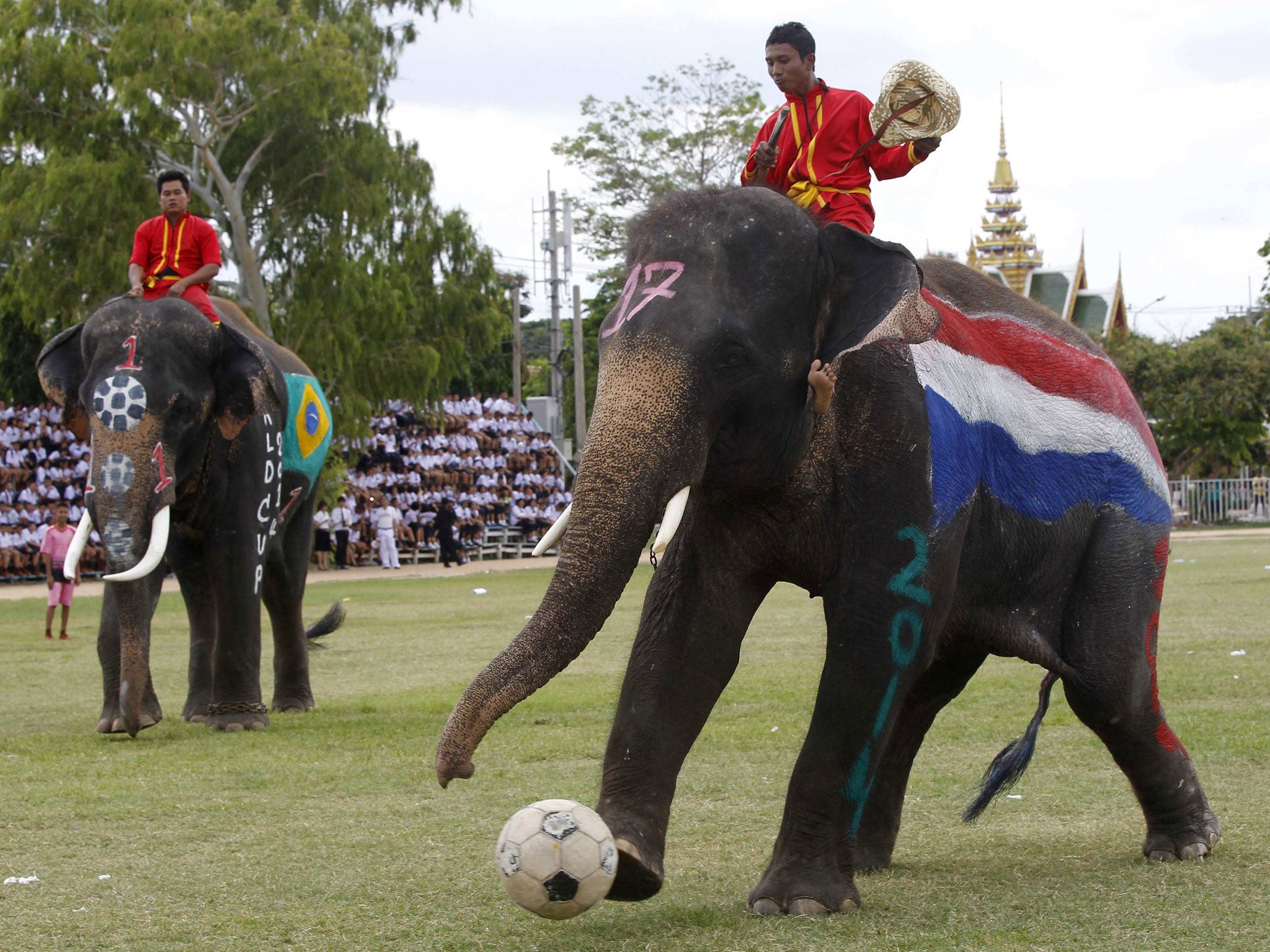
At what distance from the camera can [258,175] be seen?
31672 mm

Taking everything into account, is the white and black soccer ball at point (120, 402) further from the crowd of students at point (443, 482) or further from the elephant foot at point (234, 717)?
the crowd of students at point (443, 482)

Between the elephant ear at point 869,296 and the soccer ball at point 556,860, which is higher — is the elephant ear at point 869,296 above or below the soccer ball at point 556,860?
above

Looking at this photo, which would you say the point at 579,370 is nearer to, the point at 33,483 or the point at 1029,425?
the point at 33,483

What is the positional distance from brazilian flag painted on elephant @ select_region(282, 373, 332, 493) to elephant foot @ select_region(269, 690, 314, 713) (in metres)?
1.47

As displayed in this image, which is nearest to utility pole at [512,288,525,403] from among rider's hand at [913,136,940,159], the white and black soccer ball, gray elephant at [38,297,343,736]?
gray elephant at [38,297,343,736]

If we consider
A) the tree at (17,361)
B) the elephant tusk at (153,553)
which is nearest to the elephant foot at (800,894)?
the elephant tusk at (153,553)

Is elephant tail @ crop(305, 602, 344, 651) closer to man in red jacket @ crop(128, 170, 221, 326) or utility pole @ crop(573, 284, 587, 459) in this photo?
man in red jacket @ crop(128, 170, 221, 326)

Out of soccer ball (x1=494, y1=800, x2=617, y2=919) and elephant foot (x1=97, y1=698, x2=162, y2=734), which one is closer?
soccer ball (x1=494, y1=800, x2=617, y2=919)

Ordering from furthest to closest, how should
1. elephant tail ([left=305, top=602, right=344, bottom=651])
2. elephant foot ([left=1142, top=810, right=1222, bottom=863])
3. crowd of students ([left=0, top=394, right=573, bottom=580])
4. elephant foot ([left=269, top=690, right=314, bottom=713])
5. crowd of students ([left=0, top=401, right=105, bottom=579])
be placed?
1. crowd of students ([left=0, top=394, right=573, bottom=580])
2. crowd of students ([left=0, top=401, right=105, bottom=579])
3. elephant tail ([left=305, top=602, right=344, bottom=651])
4. elephant foot ([left=269, top=690, right=314, bottom=713])
5. elephant foot ([left=1142, top=810, right=1222, bottom=863])

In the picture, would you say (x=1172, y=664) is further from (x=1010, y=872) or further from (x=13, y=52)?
(x=13, y=52)

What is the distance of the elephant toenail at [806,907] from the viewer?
457 centimetres

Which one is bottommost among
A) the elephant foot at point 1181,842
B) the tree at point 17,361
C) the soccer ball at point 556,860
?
the elephant foot at point 1181,842

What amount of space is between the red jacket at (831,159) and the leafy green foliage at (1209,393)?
157 ft

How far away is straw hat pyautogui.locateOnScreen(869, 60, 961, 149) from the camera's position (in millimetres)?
5125
